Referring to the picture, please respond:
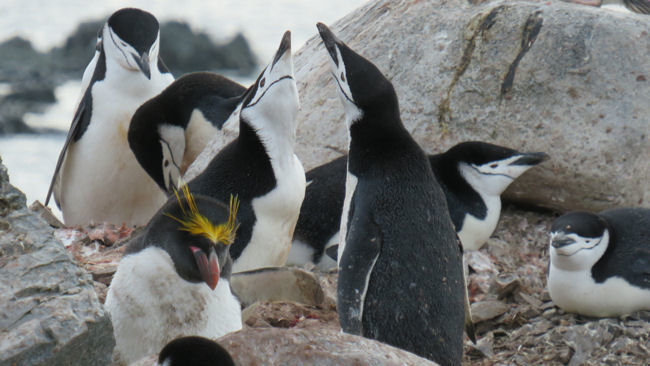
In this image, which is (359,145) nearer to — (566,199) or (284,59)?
(284,59)

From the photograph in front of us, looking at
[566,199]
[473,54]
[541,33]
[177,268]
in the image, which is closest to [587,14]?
[541,33]

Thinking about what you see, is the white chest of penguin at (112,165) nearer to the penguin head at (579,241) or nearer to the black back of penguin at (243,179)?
the black back of penguin at (243,179)

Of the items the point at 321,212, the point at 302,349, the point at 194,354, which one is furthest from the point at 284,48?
the point at 194,354

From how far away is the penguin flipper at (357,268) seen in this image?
3477 millimetres

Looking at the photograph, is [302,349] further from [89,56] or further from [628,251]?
[89,56]

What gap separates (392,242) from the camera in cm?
358

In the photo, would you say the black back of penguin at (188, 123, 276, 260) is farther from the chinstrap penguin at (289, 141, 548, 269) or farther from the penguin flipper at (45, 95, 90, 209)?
the penguin flipper at (45, 95, 90, 209)

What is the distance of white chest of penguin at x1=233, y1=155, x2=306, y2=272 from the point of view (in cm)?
417

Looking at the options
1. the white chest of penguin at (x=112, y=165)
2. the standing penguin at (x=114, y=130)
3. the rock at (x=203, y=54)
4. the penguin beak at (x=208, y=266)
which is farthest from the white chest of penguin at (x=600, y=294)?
the rock at (x=203, y=54)

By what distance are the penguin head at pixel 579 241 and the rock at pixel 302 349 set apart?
1.94 metres

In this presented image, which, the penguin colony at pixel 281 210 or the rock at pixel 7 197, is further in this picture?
the penguin colony at pixel 281 210

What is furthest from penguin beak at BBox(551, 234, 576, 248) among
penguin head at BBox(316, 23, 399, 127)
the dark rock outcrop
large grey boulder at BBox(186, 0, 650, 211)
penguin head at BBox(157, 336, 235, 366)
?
the dark rock outcrop

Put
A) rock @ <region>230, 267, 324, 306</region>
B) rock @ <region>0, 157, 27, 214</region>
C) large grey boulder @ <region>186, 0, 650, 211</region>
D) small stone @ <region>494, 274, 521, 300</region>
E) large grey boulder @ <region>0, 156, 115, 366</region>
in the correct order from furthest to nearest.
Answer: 1. large grey boulder @ <region>186, 0, 650, 211</region>
2. small stone @ <region>494, 274, 521, 300</region>
3. rock @ <region>230, 267, 324, 306</region>
4. rock @ <region>0, 157, 27, 214</region>
5. large grey boulder @ <region>0, 156, 115, 366</region>

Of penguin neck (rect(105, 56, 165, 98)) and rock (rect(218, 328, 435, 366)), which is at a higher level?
penguin neck (rect(105, 56, 165, 98))
